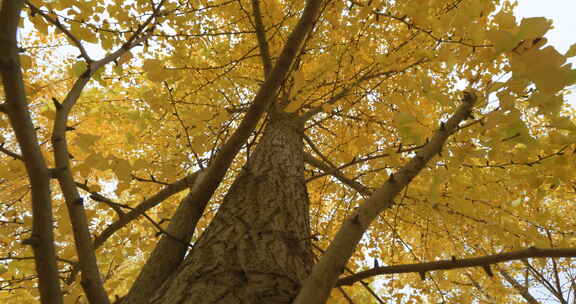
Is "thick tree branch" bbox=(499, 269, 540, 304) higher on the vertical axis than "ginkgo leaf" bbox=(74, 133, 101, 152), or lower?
higher

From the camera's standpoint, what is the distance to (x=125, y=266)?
15.3 feet

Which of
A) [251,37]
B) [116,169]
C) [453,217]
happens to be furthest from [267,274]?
[251,37]

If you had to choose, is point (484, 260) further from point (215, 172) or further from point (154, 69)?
point (154, 69)

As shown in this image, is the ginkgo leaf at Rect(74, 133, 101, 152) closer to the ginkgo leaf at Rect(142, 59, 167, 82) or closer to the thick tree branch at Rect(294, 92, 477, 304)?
the ginkgo leaf at Rect(142, 59, 167, 82)

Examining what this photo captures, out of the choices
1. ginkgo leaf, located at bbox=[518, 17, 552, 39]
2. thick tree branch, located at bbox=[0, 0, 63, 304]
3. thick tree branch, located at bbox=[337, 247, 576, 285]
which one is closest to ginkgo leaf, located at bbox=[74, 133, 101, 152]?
thick tree branch, located at bbox=[0, 0, 63, 304]

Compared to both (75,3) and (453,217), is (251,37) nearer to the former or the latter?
(75,3)

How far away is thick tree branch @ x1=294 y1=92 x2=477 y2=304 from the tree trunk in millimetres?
268

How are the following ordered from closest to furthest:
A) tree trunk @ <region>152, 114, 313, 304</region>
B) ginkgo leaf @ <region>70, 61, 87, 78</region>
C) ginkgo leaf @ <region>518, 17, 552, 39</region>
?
1. ginkgo leaf @ <region>518, 17, 552, 39</region>
2. tree trunk @ <region>152, 114, 313, 304</region>
3. ginkgo leaf @ <region>70, 61, 87, 78</region>

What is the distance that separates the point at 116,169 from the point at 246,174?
2.56 feet

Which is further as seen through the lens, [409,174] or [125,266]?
[125,266]

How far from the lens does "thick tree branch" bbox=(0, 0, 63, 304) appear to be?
784mm

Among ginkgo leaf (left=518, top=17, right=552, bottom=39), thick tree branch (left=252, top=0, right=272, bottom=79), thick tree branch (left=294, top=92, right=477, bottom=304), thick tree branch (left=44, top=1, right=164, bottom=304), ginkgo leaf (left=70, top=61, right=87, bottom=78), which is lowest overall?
thick tree branch (left=44, top=1, right=164, bottom=304)

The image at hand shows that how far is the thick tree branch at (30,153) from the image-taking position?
2.57ft

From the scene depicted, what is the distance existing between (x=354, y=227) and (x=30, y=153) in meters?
0.84
